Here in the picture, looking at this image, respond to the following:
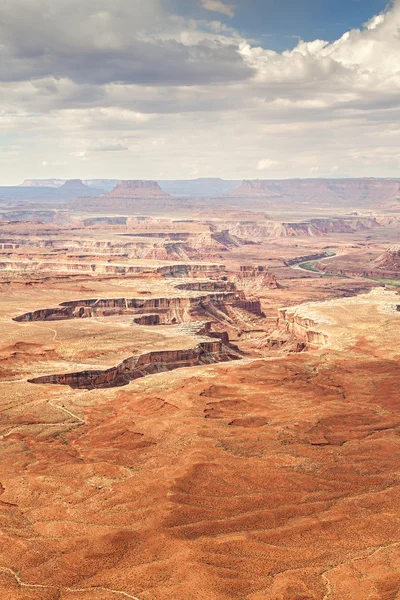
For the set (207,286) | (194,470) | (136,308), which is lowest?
(136,308)

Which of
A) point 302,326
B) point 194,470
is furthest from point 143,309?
point 194,470

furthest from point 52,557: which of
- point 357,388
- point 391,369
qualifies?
point 391,369

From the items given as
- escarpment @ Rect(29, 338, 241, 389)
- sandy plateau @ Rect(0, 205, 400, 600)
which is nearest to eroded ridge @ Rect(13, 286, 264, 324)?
sandy plateau @ Rect(0, 205, 400, 600)

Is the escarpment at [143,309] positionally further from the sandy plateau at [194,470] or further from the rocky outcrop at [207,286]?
the sandy plateau at [194,470]

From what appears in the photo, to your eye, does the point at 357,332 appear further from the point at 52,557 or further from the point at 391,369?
the point at 52,557

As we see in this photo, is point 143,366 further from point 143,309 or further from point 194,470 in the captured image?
point 143,309

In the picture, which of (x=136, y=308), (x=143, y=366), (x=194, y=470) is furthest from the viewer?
(x=136, y=308)

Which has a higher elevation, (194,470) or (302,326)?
(194,470)

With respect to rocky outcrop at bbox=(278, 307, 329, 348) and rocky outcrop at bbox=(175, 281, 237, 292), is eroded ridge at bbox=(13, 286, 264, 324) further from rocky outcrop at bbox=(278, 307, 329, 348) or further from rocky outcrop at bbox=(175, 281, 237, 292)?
rocky outcrop at bbox=(278, 307, 329, 348)
